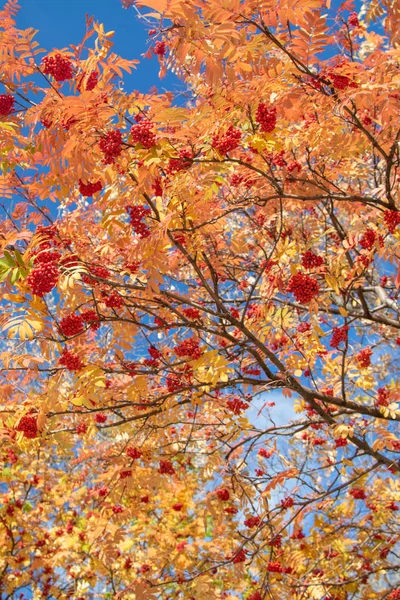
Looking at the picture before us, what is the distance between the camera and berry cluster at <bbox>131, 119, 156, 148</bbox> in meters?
2.55

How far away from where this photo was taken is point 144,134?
2.56m

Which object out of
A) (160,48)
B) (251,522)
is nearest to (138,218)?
(160,48)

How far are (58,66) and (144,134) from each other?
76cm

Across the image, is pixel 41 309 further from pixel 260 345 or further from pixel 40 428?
pixel 260 345

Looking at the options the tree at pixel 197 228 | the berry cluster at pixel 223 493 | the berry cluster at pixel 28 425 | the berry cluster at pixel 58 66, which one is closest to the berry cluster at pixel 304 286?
the tree at pixel 197 228

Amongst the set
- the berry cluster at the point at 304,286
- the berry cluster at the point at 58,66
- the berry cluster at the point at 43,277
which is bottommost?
the berry cluster at the point at 304,286

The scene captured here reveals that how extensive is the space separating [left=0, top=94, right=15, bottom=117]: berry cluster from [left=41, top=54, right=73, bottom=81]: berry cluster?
13.2 inches

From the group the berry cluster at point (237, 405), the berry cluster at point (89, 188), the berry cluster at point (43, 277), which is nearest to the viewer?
the berry cluster at point (43, 277)

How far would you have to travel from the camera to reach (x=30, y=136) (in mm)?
3076

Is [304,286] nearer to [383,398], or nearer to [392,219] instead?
[392,219]

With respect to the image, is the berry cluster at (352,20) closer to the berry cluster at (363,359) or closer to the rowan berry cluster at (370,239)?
the rowan berry cluster at (370,239)

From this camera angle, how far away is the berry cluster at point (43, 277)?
268 cm

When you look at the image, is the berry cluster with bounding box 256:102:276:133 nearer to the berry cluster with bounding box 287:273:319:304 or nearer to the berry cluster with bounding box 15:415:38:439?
the berry cluster with bounding box 287:273:319:304

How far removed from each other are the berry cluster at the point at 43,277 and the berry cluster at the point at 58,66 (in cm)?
112
